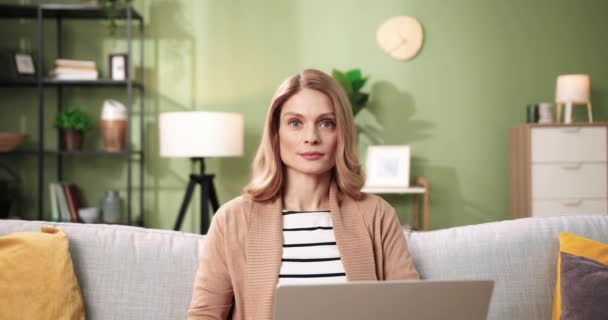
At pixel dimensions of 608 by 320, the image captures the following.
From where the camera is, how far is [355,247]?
138 centimetres

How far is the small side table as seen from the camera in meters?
3.91

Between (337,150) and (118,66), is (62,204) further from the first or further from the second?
(337,150)

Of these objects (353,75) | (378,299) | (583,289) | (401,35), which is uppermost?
(401,35)

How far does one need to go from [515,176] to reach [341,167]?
304 cm

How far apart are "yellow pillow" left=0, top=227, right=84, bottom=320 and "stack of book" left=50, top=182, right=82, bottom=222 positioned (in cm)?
268

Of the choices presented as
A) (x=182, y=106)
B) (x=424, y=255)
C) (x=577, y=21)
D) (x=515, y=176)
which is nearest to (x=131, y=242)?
(x=424, y=255)

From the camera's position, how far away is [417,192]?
396 centimetres

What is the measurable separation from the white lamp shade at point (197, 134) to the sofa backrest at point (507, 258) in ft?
7.30

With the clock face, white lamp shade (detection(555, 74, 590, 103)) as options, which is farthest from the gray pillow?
the clock face

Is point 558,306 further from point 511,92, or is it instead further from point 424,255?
point 511,92

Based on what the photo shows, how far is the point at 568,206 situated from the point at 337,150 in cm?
298

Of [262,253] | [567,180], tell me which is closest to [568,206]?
[567,180]

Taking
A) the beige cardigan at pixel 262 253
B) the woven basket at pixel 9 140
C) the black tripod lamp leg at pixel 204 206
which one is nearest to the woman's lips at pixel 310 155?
the beige cardigan at pixel 262 253

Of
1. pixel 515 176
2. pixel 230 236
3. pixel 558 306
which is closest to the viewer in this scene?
pixel 230 236
